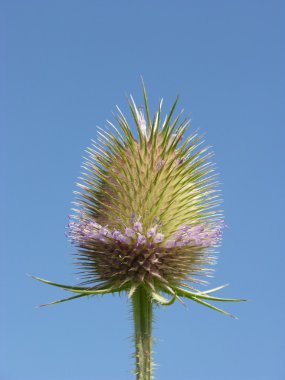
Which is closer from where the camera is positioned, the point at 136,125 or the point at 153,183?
the point at 153,183

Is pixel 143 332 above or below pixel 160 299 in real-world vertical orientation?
below

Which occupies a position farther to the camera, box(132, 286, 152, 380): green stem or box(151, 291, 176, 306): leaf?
box(132, 286, 152, 380): green stem

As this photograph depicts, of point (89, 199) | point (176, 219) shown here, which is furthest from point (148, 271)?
point (89, 199)

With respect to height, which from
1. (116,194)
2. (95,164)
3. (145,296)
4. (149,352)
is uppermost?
(95,164)

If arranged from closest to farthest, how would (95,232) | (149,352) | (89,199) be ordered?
(149,352) < (95,232) < (89,199)

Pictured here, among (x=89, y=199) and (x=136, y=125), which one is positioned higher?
(x=136, y=125)

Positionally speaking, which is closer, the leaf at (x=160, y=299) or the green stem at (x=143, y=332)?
the leaf at (x=160, y=299)

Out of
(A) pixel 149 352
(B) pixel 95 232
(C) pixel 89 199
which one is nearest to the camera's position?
(A) pixel 149 352

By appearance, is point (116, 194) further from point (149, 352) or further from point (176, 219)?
point (149, 352)
